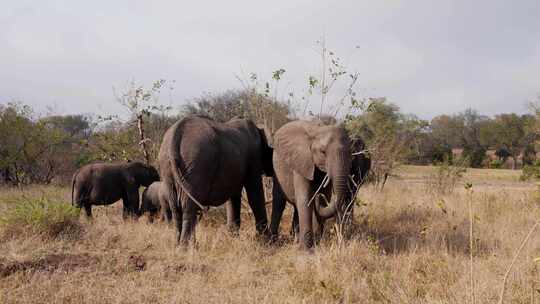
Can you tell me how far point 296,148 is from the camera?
707 centimetres

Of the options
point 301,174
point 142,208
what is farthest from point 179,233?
point 142,208

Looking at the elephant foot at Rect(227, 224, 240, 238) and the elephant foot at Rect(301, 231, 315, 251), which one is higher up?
the elephant foot at Rect(301, 231, 315, 251)

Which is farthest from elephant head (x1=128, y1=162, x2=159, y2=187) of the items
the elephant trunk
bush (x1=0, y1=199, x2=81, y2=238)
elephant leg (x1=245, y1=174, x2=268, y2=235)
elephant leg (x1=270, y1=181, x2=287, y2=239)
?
the elephant trunk

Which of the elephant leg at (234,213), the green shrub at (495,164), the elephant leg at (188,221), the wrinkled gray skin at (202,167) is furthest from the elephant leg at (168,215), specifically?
the green shrub at (495,164)

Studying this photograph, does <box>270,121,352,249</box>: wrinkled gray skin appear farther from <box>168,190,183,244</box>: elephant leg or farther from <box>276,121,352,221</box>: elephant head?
<box>168,190,183,244</box>: elephant leg

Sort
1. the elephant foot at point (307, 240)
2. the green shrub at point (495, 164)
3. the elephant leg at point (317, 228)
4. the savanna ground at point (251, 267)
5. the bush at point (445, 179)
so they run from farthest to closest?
the green shrub at point (495, 164)
the bush at point (445, 179)
the elephant leg at point (317, 228)
the elephant foot at point (307, 240)
the savanna ground at point (251, 267)

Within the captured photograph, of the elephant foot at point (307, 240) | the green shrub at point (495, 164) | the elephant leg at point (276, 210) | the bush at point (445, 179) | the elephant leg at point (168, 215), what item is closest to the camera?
the elephant foot at point (307, 240)

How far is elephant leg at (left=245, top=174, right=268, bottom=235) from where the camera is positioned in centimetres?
→ 805

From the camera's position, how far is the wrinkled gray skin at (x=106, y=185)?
1034 centimetres

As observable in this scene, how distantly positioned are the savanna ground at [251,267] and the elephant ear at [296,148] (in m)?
1.19

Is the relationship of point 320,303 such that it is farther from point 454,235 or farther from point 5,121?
point 5,121

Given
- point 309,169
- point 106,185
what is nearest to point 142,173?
point 106,185

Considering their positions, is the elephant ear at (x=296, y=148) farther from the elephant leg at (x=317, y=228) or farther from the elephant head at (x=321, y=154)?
the elephant leg at (x=317, y=228)

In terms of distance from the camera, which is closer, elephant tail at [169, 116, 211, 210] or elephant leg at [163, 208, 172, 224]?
elephant tail at [169, 116, 211, 210]
